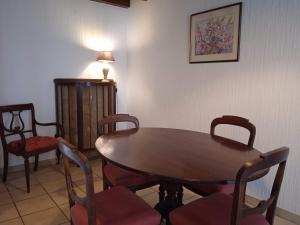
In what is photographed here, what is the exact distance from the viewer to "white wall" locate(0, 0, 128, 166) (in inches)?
115

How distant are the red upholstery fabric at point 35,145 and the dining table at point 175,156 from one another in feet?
3.63

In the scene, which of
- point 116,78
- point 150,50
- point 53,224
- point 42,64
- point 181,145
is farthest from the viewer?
point 116,78

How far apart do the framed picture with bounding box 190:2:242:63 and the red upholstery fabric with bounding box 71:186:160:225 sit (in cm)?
174

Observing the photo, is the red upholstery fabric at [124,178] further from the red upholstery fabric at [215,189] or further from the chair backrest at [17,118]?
the chair backrest at [17,118]

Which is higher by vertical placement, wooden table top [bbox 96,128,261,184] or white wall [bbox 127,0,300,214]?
white wall [bbox 127,0,300,214]

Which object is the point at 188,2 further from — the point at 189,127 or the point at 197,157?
the point at 197,157

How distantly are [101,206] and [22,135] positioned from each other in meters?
1.56

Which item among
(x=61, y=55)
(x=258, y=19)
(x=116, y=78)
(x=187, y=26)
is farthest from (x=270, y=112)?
(x=61, y=55)

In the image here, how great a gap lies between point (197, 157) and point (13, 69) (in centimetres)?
259

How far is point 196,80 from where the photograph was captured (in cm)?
287

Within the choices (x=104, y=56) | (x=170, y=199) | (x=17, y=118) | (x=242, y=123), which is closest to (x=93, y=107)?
(x=104, y=56)

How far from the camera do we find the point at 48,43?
10.5 feet

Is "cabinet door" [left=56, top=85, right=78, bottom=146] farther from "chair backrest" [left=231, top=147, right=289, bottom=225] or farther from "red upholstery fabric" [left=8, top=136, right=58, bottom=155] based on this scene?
"chair backrest" [left=231, top=147, right=289, bottom=225]

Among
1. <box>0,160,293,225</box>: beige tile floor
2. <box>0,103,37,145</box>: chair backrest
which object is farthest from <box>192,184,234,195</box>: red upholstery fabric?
<box>0,103,37,145</box>: chair backrest
